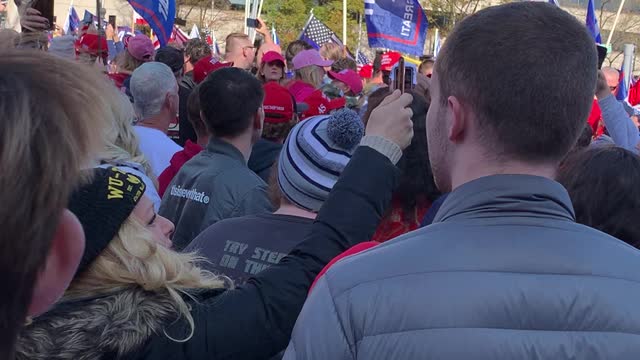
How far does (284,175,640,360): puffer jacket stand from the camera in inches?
62.2

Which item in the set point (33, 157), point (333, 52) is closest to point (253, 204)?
point (33, 157)

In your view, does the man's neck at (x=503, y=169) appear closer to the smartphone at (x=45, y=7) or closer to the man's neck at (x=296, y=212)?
the man's neck at (x=296, y=212)

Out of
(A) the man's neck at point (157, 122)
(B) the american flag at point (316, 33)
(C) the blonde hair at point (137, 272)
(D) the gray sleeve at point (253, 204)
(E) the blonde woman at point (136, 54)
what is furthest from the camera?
(B) the american flag at point (316, 33)

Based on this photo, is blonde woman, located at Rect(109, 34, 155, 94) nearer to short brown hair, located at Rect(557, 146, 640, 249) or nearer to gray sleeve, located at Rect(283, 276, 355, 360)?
short brown hair, located at Rect(557, 146, 640, 249)

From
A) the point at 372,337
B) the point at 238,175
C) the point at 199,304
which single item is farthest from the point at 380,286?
the point at 238,175

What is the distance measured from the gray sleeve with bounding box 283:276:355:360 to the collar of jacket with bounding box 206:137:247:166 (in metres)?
2.72

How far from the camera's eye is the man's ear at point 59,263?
114 centimetres

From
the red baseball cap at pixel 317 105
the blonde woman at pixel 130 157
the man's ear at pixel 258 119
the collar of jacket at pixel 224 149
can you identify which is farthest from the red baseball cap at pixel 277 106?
the blonde woman at pixel 130 157

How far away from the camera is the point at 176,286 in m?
2.05

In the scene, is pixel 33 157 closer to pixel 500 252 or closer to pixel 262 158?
pixel 500 252

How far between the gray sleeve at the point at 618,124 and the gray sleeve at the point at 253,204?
7.54 feet

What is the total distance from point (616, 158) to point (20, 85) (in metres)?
2.15

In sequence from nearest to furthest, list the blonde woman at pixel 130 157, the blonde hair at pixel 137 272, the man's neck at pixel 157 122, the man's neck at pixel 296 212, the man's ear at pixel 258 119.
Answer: the blonde hair at pixel 137 272 → the man's neck at pixel 296 212 → the blonde woman at pixel 130 157 → the man's ear at pixel 258 119 → the man's neck at pixel 157 122

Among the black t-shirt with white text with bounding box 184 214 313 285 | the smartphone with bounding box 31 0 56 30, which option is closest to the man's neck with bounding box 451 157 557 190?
the black t-shirt with white text with bounding box 184 214 313 285
